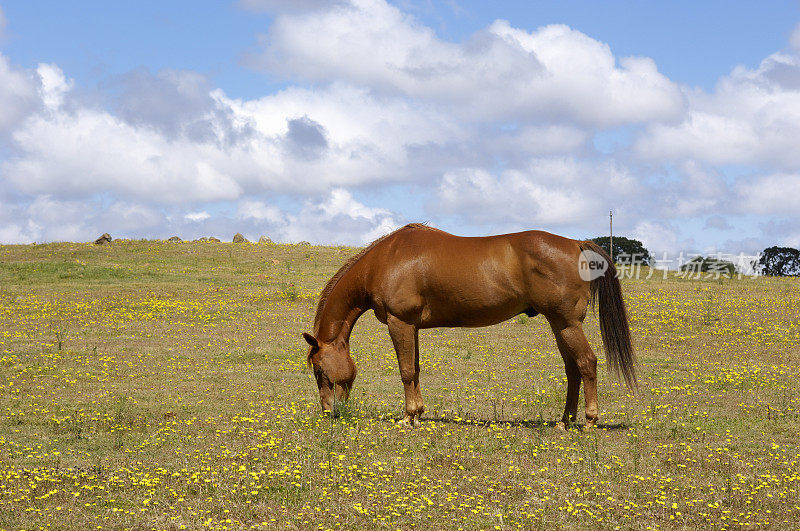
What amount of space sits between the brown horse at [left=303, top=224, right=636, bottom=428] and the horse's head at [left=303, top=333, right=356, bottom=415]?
2cm

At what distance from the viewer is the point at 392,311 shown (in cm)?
1145

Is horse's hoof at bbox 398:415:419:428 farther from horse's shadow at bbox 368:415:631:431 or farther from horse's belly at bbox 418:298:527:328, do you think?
horse's belly at bbox 418:298:527:328

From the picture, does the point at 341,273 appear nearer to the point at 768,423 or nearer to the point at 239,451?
the point at 239,451

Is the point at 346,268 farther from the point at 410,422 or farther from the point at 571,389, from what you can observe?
the point at 571,389

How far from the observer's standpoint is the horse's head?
11.8 metres

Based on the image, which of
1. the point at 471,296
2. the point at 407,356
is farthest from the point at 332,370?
the point at 471,296

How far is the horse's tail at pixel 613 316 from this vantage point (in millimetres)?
11328

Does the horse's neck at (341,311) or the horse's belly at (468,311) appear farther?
the horse's neck at (341,311)

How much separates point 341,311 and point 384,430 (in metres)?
2.24

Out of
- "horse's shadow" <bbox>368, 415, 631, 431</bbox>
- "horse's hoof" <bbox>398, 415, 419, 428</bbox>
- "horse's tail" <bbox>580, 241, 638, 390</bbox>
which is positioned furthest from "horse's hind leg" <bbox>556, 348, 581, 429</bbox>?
"horse's hoof" <bbox>398, 415, 419, 428</bbox>

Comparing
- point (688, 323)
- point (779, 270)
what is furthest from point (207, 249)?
point (779, 270)

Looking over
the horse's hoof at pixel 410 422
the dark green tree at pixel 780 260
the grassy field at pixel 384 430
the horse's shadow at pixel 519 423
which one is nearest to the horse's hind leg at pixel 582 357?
the horse's shadow at pixel 519 423

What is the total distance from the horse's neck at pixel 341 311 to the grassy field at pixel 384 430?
4.59 feet

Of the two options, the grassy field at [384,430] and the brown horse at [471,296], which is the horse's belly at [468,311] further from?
the grassy field at [384,430]
